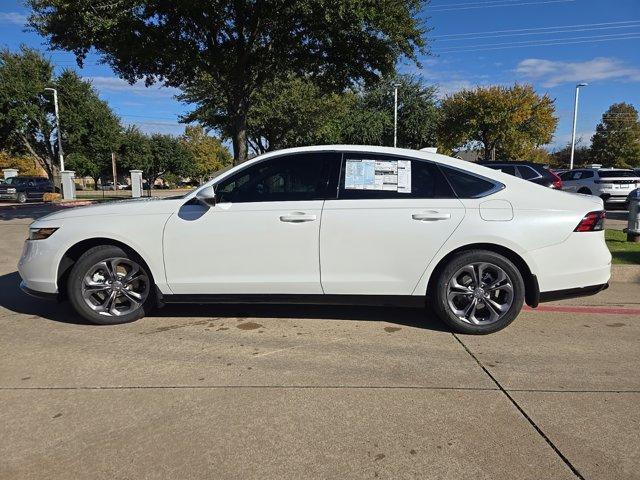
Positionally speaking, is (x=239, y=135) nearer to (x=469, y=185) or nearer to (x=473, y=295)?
(x=469, y=185)

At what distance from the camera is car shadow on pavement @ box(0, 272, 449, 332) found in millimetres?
4902

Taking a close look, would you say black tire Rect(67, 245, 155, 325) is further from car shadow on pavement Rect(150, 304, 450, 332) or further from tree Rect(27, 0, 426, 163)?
tree Rect(27, 0, 426, 163)

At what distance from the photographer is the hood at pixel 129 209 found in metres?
4.53

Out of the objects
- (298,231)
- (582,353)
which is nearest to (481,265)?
(582,353)

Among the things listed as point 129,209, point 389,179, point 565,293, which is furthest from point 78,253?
point 565,293

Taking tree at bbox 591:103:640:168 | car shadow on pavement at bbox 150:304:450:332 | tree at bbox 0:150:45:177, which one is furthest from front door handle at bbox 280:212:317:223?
tree at bbox 0:150:45:177

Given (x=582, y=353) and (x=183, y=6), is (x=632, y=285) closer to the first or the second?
(x=582, y=353)

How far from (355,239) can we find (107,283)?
240cm

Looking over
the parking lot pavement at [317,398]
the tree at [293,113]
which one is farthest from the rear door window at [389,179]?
the tree at [293,113]

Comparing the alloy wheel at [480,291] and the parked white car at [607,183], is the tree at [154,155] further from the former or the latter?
the alloy wheel at [480,291]

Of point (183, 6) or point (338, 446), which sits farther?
point (183, 6)

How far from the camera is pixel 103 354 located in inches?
158

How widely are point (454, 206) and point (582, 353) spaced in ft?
5.25

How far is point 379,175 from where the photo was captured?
4.42 meters
